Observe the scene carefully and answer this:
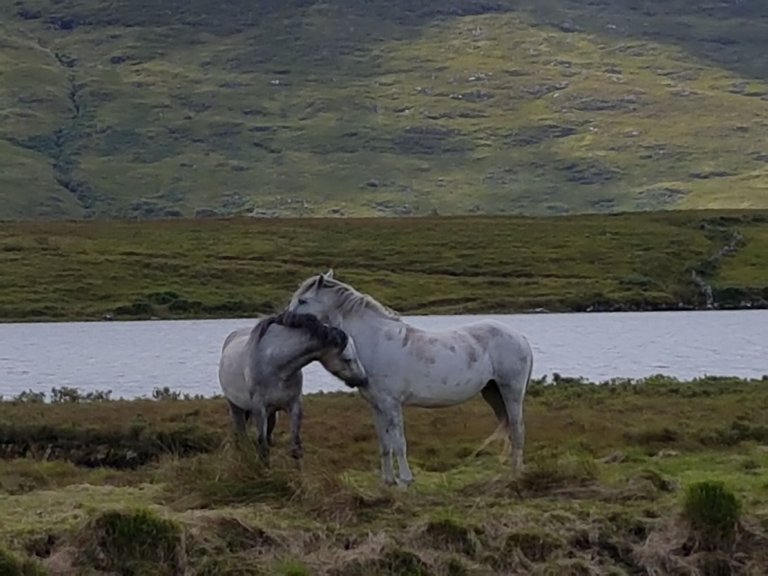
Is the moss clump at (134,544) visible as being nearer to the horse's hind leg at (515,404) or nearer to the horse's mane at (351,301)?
the horse's mane at (351,301)

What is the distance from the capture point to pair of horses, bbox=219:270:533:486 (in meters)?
16.2

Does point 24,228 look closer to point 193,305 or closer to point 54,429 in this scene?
point 193,305

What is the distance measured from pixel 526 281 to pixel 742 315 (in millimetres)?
16653

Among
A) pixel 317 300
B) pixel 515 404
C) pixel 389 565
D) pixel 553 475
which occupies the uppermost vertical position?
pixel 317 300

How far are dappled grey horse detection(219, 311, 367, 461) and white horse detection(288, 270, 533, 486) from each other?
27cm

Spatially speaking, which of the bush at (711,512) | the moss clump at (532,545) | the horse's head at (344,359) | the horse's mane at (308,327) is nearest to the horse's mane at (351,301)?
the horse's mane at (308,327)

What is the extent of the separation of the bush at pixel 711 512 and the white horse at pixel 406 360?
276 centimetres

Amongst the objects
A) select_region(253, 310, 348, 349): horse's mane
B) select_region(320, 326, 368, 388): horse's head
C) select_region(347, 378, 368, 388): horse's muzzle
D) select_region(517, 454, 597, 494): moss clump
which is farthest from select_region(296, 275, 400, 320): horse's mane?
select_region(517, 454, 597, 494): moss clump

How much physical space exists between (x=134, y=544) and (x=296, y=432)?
4246 millimetres

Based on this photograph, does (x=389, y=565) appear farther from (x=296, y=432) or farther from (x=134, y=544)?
(x=296, y=432)

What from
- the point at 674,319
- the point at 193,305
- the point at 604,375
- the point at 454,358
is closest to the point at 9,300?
the point at 193,305

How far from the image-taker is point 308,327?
1645 centimetres

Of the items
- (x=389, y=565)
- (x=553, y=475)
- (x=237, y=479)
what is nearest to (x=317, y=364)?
(x=553, y=475)

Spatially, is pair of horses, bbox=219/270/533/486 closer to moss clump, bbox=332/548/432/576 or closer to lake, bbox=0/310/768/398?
moss clump, bbox=332/548/432/576
